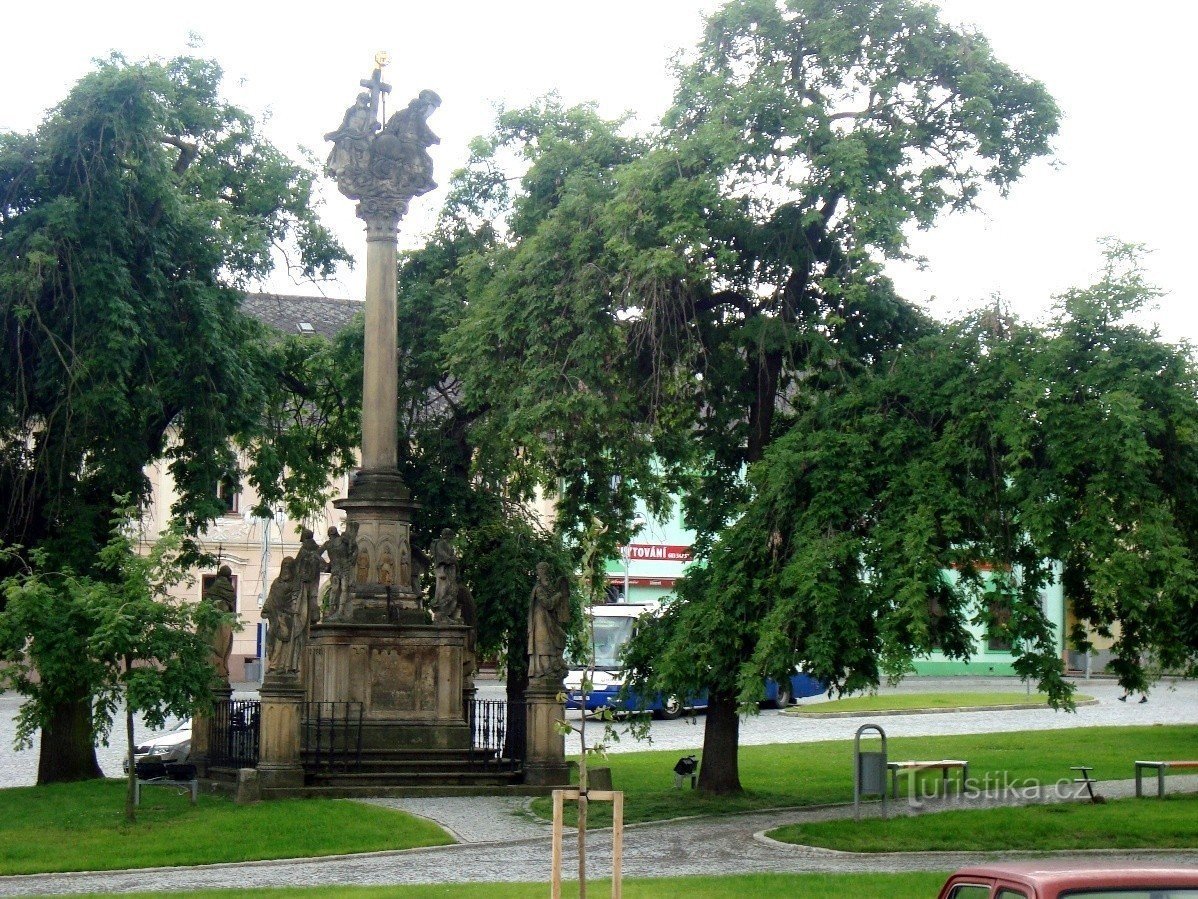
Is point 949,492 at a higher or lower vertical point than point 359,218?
lower

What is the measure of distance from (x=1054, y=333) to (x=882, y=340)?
3980 millimetres

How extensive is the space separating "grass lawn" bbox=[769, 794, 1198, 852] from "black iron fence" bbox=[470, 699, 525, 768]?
6.00 meters

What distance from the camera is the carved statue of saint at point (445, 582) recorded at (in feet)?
83.7

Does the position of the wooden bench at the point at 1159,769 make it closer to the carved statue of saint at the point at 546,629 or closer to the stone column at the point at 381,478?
the carved statue of saint at the point at 546,629

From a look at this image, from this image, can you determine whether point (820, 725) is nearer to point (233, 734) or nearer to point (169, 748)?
point (169, 748)

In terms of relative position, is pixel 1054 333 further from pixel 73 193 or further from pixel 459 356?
pixel 73 193

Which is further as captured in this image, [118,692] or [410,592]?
[410,592]

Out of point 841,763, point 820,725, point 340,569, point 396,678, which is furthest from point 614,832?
point 820,725

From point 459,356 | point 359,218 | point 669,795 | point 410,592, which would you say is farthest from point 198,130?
point 669,795

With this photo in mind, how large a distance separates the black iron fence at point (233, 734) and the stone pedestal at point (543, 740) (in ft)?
13.0

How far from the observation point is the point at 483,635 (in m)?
29.6

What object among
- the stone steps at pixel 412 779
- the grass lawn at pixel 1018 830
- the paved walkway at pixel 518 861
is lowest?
the paved walkway at pixel 518 861

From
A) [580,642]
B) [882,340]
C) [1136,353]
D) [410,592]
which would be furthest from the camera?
[580,642]

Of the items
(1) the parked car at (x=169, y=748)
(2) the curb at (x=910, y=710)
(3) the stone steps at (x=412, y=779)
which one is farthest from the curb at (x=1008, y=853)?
(2) the curb at (x=910, y=710)
